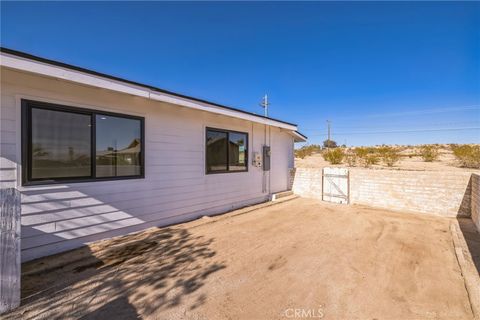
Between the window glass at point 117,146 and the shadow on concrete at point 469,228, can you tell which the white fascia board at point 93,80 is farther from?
the shadow on concrete at point 469,228

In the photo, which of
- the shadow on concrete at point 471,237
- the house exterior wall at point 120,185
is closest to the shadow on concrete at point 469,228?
the shadow on concrete at point 471,237

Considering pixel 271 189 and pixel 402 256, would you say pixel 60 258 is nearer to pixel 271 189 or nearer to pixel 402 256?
pixel 402 256

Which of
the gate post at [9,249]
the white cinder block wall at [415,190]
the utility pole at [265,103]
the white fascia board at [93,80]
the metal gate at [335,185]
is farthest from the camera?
the utility pole at [265,103]

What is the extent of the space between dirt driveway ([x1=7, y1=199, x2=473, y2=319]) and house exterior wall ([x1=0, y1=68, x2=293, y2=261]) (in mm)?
345

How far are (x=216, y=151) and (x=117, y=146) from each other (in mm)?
2548

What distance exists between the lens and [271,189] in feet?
26.3

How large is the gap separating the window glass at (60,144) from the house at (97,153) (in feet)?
0.04

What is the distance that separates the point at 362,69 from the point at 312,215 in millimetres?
9977

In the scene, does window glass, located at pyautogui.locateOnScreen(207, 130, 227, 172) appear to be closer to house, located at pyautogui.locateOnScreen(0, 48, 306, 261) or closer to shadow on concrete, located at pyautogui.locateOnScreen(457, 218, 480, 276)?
house, located at pyautogui.locateOnScreen(0, 48, 306, 261)

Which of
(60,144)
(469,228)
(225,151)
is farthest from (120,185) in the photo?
(469,228)

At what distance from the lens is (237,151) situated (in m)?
6.62

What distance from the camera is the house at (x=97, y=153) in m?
2.89

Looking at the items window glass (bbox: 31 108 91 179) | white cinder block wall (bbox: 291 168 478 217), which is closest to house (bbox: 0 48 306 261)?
window glass (bbox: 31 108 91 179)

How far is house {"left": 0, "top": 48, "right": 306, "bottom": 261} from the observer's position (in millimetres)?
2894
